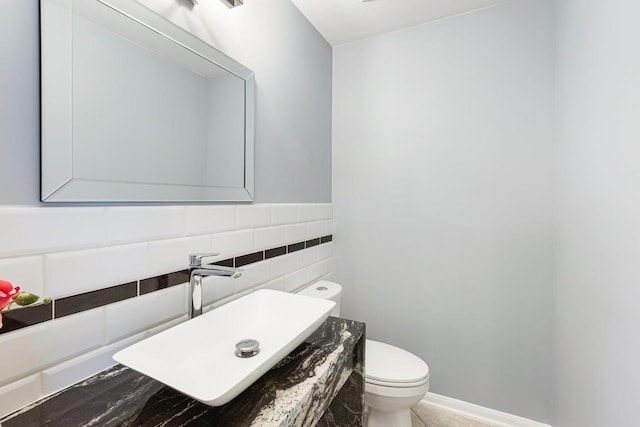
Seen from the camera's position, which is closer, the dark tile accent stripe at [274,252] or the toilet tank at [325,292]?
the dark tile accent stripe at [274,252]

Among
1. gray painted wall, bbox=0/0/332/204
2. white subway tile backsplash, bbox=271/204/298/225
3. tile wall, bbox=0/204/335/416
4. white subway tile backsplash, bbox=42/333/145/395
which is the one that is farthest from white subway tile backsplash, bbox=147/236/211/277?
white subway tile backsplash, bbox=271/204/298/225

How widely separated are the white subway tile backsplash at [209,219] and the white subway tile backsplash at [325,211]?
0.78 meters

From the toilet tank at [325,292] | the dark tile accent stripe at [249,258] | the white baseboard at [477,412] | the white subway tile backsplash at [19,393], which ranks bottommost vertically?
the white baseboard at [477,412]

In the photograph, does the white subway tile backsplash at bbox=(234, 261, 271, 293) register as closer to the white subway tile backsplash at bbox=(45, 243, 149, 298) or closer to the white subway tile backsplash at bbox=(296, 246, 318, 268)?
the white subway tile backsplash at bbox=(296, 246, 318, 268)

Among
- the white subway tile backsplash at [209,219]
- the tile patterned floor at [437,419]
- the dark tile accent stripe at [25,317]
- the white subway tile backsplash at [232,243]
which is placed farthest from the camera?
the tile patterned floor at [437,419]

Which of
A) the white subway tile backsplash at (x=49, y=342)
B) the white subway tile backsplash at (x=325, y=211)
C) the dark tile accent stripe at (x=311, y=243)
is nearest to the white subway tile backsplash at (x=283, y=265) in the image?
the dark tile accent stripe at (x=311, y=243)

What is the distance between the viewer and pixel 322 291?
5.40 ft

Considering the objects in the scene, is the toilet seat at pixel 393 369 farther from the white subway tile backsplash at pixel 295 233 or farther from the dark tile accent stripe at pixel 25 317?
the dark tile accent stripe at pixel 25 317

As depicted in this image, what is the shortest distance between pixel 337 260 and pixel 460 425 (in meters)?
1.18

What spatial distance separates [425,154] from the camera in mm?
1777

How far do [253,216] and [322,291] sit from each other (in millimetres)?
639

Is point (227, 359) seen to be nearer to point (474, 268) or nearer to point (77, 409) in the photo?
point (77, 409)

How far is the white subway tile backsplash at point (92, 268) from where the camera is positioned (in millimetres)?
678

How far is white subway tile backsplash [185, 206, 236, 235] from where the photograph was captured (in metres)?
1.01
